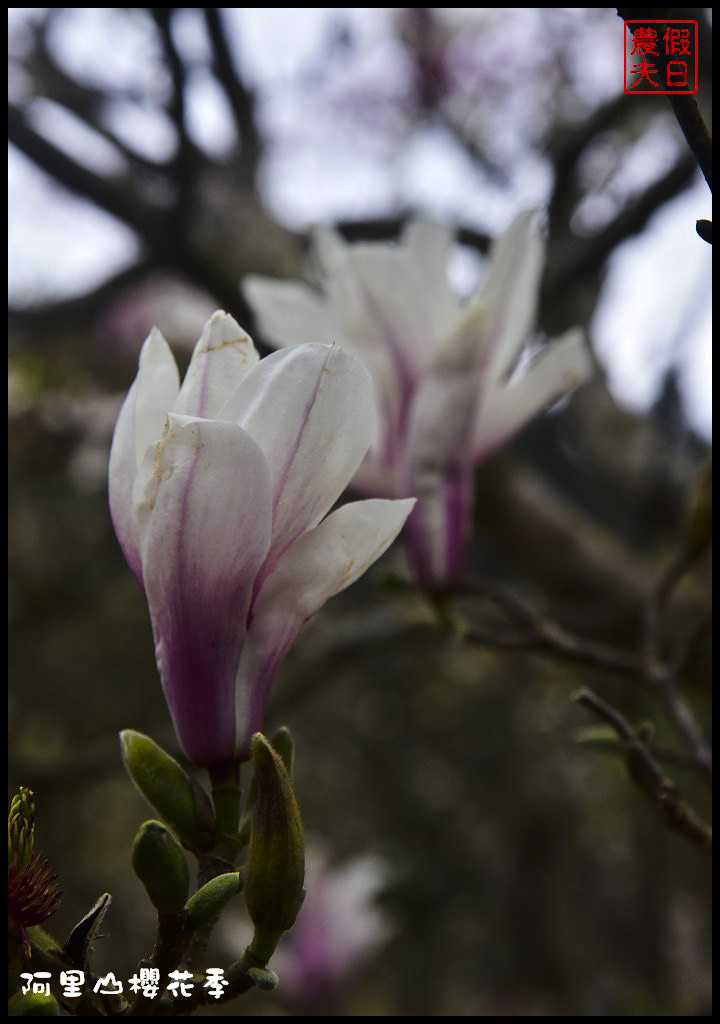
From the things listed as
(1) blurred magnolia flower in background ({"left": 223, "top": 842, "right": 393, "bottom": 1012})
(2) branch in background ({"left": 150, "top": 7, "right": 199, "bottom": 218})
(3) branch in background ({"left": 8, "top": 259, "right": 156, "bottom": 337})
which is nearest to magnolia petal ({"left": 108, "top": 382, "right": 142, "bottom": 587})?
(2) branch in background ({"left": 150, "top": 7, "right": 199, "bottom": 218})

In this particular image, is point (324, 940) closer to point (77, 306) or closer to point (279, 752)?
point (77, 306)

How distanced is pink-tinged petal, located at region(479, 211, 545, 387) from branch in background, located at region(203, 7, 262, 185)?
109cm

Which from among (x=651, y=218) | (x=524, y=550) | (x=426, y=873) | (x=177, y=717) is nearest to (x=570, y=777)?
(x=426, y=873)

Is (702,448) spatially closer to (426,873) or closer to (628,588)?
(628,588)

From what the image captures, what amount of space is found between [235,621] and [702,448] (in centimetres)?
130

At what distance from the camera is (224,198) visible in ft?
5.40

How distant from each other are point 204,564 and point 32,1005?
0.17 meters

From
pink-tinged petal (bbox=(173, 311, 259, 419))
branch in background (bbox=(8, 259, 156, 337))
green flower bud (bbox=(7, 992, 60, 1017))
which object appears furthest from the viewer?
branch in background (bbox=(8, 259, 156, 337))

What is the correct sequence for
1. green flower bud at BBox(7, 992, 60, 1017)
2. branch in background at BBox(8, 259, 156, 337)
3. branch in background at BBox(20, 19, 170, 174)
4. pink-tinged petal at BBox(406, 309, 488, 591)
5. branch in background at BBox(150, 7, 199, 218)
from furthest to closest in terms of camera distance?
1. branch in background at BBox(20, 19, 170, 174)
2. branch in background at BBox(8, 259, 156, 337)
3. branch in background at BBox(150, 7, 199, 218)
4. pink-tinged petal at BBox(406, 309, 488, 591)
5. green flower bud at BBox(7, 992, 60, 1017)

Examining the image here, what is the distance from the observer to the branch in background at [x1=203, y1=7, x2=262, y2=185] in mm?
1578

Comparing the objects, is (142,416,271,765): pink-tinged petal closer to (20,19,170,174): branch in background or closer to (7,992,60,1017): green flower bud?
(7,992,60,1017): green flower bud

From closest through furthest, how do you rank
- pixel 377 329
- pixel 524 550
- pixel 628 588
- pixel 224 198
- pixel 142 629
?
pixel 377 329 < pixel 628 588 < pixel 524 550 < pixel 224 198 < pixel 142 629

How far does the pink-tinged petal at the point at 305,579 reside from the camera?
0.40 m

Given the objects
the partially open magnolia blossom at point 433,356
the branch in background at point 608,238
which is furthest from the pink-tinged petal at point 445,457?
the branch in background at point 608,238
